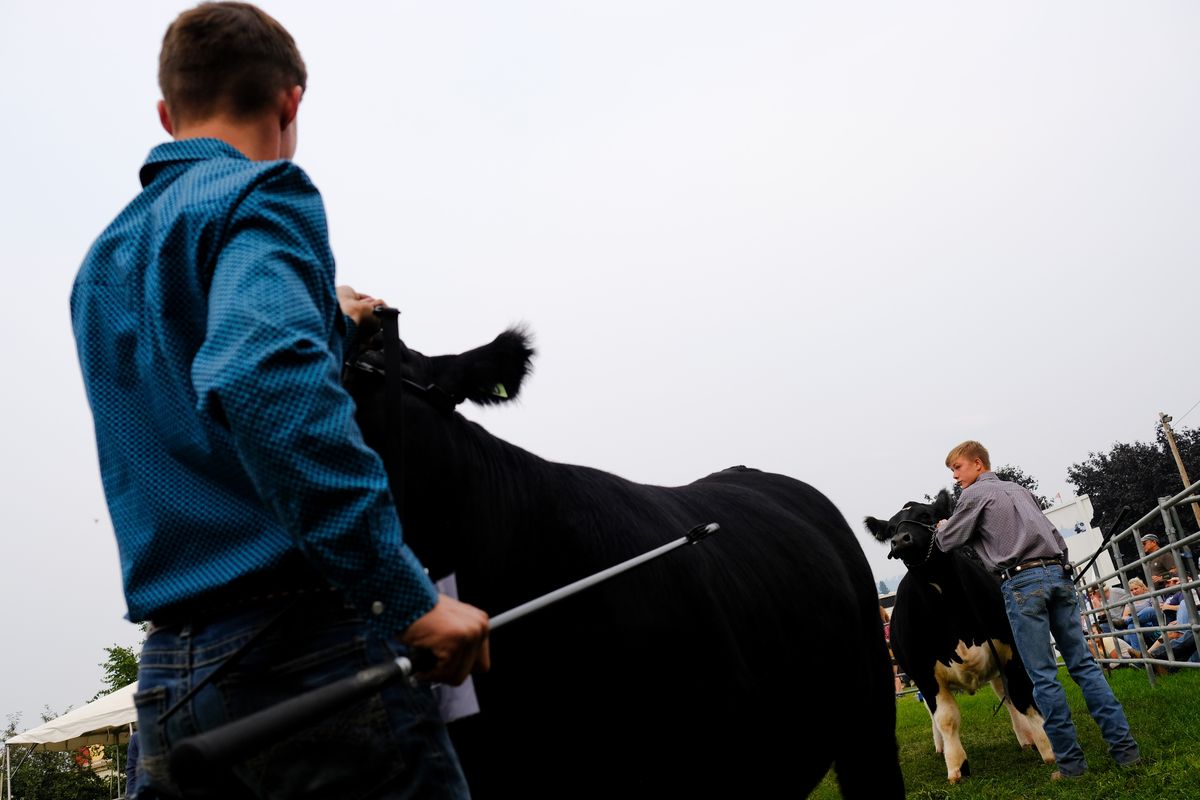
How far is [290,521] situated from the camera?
126cm

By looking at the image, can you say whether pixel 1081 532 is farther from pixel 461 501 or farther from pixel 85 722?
pixel 461 501

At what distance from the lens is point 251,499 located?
1381mm

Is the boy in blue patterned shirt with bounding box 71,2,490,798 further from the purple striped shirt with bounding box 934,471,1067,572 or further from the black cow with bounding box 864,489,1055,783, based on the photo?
the black cow with bounding box 864,489,1055,783

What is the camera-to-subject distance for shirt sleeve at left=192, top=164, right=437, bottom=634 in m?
1.25

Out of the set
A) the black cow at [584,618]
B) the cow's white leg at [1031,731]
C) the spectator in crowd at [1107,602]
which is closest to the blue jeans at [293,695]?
the black cow at [584,618]

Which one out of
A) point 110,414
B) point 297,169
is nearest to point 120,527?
point 110,414

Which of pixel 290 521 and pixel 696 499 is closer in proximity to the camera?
pixel 290 521

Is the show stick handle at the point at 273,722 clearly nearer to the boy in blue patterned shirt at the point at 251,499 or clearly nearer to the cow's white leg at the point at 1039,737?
the boy in blue patterned shirt at the point at 251,499

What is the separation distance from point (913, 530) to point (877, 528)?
64 centimetres

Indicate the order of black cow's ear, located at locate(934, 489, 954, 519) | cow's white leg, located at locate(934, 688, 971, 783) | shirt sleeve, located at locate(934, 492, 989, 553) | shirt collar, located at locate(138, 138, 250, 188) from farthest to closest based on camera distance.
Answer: black cow's ear, located at locate(934, 489, 954, 519) → cow's white leg, located at locate(934, 688, 971, 783) → shirt sleeve, located at locate(934, 492, 989, 553) → shirt collar, located at locate(138, 138, 250, 188)

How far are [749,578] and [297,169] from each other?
215cm

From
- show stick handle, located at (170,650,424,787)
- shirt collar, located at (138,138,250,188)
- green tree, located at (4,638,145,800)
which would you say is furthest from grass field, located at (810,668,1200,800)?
green tree, located at (4,638,145,800)

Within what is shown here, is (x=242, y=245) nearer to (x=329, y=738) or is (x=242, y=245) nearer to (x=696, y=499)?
(x=329, y=738)

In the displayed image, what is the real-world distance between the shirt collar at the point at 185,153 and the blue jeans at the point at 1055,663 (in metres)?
6.57
